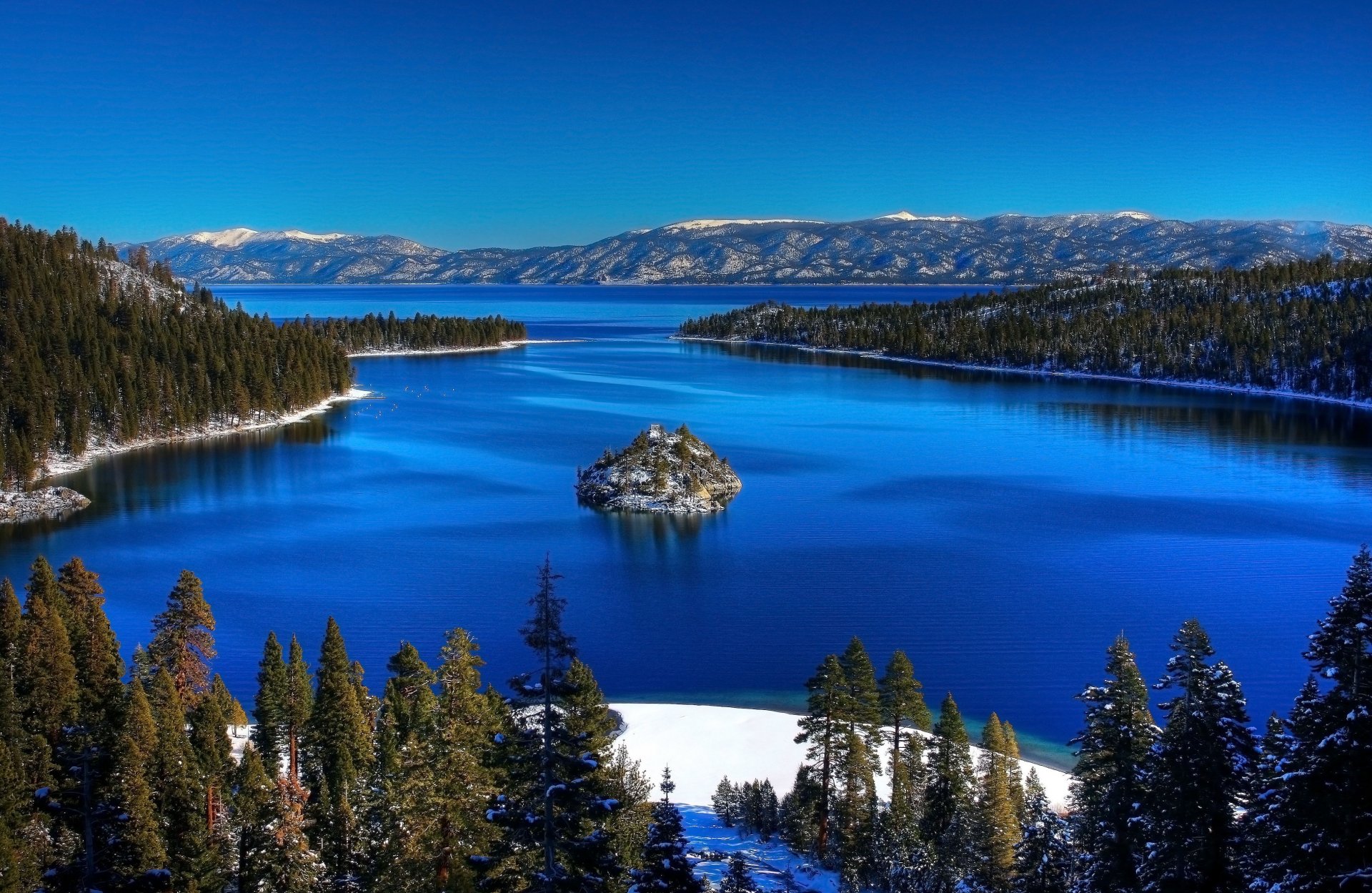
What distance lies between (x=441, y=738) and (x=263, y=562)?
134 ft

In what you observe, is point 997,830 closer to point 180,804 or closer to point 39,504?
point 180,804

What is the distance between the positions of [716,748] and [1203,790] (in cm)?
2024

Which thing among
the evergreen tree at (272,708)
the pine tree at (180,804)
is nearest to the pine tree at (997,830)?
the pine tree at (180,804)

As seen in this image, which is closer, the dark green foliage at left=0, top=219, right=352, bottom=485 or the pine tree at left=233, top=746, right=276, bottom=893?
the pine tree at left=233, top=746, right=276, bottom=893

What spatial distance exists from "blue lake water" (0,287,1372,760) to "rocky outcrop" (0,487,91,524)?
2.08m

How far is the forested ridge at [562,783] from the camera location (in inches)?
531

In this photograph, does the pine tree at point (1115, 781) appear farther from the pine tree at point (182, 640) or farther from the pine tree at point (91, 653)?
the pine tree at point (182, 640)

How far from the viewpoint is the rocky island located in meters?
72.8

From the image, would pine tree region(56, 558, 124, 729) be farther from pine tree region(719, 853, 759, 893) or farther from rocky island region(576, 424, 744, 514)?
rocky island region(576, 424, 744, 514)

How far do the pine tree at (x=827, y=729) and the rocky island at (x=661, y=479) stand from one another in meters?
41.5

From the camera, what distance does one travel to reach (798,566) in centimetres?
5678

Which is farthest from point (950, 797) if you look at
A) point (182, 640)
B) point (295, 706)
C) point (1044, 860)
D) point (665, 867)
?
point (182, 640)

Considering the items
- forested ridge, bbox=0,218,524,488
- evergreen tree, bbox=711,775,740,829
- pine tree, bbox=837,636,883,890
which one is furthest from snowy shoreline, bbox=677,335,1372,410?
evergreen tree, bbox=711,775,740,829

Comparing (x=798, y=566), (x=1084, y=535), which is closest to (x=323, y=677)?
(x=798, y=566)
